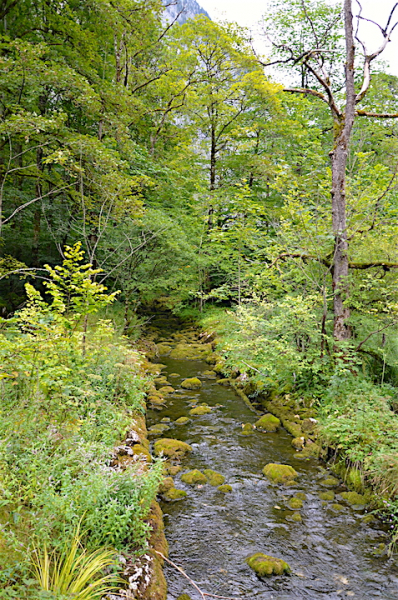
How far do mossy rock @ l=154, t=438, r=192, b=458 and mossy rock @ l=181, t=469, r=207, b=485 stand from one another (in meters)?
0.55

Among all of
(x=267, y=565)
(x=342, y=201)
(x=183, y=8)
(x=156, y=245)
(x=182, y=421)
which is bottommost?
(x=182, y=421)

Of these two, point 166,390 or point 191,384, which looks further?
point 191,384

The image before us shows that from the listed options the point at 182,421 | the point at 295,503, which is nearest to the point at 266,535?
the point at 295,503

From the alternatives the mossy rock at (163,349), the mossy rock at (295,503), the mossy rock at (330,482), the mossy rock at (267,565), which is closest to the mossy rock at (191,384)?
the mossy rock at (163,349)

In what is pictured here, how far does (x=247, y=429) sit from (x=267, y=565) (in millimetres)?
3199

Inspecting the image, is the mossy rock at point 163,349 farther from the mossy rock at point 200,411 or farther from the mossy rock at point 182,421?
the mossy rock at point 182,421

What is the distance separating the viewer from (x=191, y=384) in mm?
9016

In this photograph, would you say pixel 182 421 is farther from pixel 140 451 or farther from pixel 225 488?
pixel 225 488

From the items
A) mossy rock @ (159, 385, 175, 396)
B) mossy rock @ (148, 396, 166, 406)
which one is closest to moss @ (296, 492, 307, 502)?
mossy rock @ (148, 396, 166, 406)

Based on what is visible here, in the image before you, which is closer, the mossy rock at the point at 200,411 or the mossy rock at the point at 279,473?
the mossy rock at the point at 279,473

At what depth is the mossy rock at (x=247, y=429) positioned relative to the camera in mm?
6574

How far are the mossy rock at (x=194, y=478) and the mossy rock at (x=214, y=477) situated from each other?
0.24 feet

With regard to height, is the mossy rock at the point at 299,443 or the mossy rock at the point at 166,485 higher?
the mossy rock at the point at 299,443

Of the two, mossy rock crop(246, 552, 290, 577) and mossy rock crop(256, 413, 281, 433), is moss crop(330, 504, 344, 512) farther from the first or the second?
mossy rock crop(256, 413, 281, 433)
